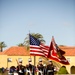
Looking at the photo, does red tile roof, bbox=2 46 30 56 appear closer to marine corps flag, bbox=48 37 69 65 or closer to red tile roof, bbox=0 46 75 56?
red tile roof, bbox=0 46 75 56

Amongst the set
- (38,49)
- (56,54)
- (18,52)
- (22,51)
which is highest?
(22,51)

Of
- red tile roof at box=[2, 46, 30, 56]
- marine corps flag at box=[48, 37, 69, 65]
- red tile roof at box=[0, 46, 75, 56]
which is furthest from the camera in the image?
red tile roof at box=[2, 46, 30, 56]

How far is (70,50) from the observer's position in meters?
77.4

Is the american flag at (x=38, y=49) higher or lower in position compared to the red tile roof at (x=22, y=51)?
lower

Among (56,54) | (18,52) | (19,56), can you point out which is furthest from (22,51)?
(56,54)

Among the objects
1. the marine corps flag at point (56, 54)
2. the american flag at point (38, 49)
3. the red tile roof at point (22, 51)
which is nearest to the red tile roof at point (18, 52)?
the red tile roof at point (22, 51)

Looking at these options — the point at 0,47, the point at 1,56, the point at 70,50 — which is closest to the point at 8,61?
the point at 1,56

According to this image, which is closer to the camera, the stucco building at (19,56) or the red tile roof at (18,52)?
the stucco building at (19,56)

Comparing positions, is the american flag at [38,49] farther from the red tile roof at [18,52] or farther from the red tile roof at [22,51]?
the red tile roof at [18,52]

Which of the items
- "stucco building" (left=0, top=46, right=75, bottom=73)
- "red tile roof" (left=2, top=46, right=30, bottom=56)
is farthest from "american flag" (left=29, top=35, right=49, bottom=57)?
"red tile roof" (left=2, top=46, right=30, bottom=56)

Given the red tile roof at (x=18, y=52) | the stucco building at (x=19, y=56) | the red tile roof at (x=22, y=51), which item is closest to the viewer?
the stucco building at (x=19, y=56)

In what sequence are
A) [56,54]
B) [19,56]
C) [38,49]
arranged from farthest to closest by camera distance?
[19,56], [38,49], [56,54]

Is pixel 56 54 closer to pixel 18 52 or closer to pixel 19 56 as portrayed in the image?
pixel 19 56

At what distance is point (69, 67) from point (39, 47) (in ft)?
158
